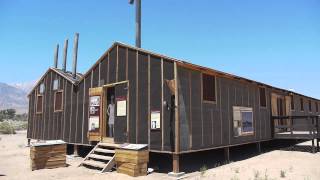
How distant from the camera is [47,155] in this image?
44.0 feet

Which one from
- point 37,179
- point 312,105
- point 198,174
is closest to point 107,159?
point 37,179

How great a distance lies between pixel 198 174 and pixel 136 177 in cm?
228

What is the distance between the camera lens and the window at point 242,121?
51.3ft

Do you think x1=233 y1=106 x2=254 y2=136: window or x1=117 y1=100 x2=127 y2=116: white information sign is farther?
x1=233 y1=106 x2=254 y2=136: window

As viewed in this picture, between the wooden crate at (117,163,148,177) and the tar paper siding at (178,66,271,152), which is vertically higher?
the tar paper siding at (178,66,271,152)

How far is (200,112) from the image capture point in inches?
512

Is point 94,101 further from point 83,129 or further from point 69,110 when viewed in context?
point 69,110

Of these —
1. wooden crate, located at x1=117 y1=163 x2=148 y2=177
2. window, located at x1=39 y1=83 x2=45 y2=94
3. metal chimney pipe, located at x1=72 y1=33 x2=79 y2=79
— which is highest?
metal chimney pipe, located at x1=72 y1=33 x2=79 y2=79

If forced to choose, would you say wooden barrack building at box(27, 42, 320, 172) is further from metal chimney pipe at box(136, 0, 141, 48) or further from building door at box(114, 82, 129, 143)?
metal chimney pipe at box(136, 0, 141, 48)

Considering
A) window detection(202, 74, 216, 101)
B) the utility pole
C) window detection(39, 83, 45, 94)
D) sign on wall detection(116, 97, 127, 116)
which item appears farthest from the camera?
window detection(39, 83, 45, 94)

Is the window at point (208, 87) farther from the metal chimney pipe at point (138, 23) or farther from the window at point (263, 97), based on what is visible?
the metal chimney pipe at point (138, 23)

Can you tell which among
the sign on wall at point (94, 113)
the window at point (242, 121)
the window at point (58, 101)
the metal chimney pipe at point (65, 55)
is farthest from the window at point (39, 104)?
the window at point (242, 121)

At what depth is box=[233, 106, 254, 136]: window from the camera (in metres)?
15.6

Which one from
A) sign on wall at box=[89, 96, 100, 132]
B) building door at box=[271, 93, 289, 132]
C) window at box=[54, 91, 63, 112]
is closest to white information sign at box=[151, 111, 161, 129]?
sign on wall at box=[89, 96, 100, 132]
